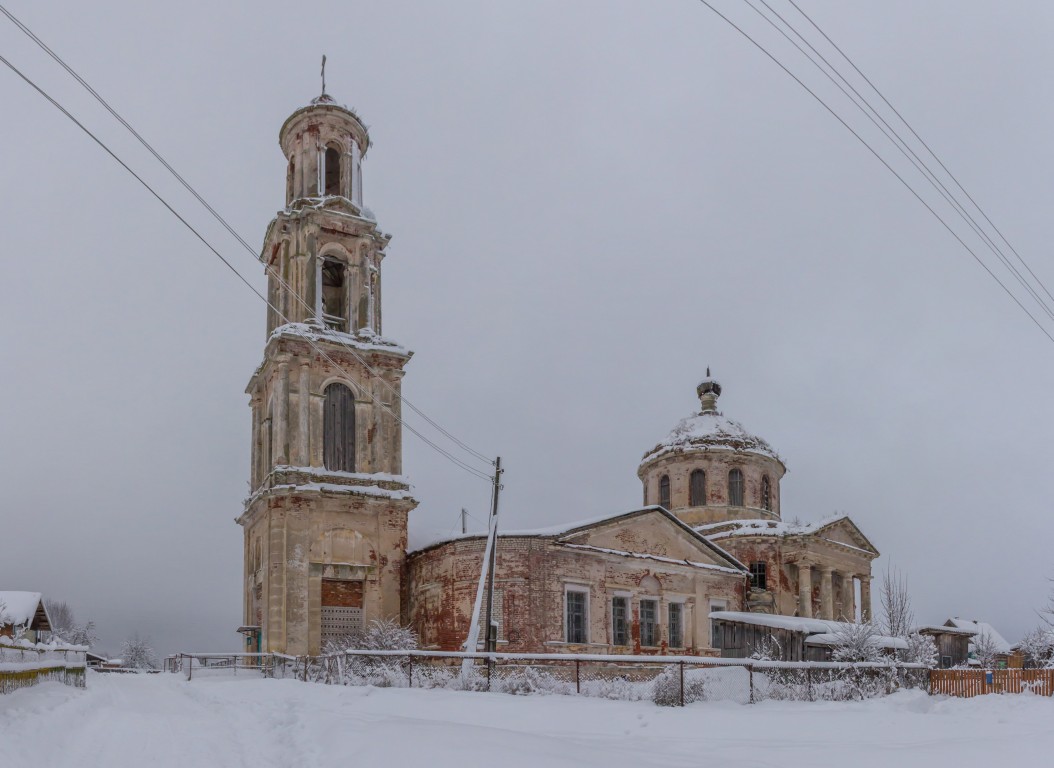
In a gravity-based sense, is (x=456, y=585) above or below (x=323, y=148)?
below

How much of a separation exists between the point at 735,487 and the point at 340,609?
74.0 feet

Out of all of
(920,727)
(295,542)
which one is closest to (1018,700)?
(920,727)

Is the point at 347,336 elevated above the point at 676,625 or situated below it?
above

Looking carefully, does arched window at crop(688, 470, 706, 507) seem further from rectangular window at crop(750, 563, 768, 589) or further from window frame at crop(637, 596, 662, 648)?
window frame at crop(637, 596, 662, 648)

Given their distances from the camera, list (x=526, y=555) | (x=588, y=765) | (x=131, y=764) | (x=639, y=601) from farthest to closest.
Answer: (x=639, y=601)
(x=526, y=555)
(x=131, y=764)
(x=588, y=765)

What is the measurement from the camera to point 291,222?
3816 cm

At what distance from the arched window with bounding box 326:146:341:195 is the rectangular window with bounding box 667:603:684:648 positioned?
22532 mm

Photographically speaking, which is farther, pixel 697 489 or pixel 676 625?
pixel 697 489

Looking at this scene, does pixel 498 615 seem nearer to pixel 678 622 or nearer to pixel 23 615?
pixel 678 622

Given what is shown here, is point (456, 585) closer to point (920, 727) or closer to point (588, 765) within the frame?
point (920, 727)

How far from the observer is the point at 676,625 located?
35562mm

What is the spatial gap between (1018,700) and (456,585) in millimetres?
18017

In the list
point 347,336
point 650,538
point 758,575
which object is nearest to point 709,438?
point 758,575

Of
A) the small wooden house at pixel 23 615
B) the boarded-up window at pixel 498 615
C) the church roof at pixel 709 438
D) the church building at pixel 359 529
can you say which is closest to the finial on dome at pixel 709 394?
the church roof at pixel 709 438
